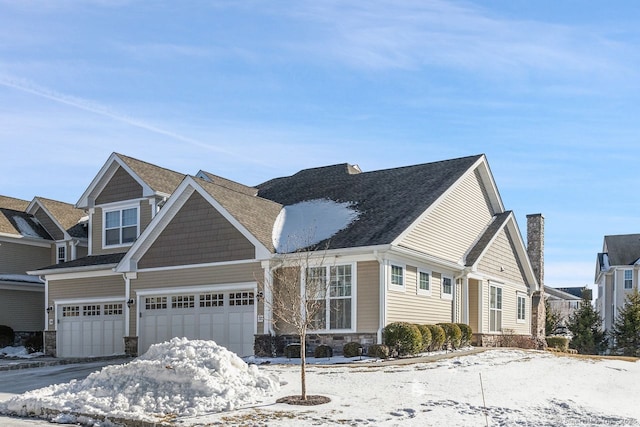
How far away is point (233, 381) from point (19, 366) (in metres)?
12.7

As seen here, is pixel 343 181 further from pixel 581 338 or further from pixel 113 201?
pixel 581 338

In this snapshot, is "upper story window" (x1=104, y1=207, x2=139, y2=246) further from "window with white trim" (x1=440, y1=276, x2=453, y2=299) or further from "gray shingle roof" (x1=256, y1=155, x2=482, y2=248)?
"window with white trim" (x1=440, y1=276, x2=453, y2=299)

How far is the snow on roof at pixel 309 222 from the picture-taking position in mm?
24031

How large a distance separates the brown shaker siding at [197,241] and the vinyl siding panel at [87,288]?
9.44 feet

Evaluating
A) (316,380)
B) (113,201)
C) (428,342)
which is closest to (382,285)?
(428,342)

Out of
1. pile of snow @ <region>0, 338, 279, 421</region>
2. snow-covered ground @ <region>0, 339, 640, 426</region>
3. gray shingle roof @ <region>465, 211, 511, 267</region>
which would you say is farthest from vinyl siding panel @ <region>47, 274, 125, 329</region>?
gray shingle roof @ <region>465, 211, 511, 267</region>

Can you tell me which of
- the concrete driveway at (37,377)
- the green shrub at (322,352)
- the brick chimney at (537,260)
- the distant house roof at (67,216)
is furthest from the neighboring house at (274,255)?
the distant house roof at (67,216)

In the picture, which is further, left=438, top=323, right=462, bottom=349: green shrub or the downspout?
left=438, top=323, right=462, bottom=349: green shrub

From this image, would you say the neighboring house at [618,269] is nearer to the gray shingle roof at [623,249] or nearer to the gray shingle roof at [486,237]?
the gray shingle roof at [623,249]

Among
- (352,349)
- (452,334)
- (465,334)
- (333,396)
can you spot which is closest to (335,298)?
(352,349)

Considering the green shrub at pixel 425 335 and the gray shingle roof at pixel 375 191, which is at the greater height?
the gray shingle roof at pixel 375 191

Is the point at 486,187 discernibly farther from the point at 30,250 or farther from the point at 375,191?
the point at 30,250

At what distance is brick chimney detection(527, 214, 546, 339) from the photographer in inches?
1398

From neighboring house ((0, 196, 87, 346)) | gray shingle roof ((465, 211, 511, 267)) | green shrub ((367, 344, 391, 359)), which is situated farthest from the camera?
neighboring house ((0, 196, 87, 346))
